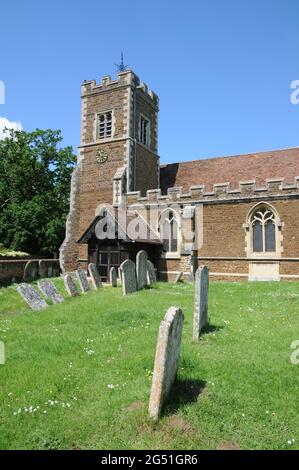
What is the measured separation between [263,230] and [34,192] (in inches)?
881

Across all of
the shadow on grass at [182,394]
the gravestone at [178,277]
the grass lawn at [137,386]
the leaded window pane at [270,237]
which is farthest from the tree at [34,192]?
the shadow on grass at [182,394]

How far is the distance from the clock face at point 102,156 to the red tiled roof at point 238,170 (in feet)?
14.7

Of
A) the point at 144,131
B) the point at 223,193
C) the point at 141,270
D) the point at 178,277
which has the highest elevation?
the point at 144,131

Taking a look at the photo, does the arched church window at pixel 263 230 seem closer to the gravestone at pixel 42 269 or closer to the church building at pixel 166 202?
the church building at pixel 166 202

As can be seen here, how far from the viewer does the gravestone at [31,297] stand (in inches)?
421

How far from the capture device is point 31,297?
1085 cm

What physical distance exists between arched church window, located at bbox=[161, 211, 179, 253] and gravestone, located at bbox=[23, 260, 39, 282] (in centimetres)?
729

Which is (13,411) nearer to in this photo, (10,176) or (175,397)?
(175,397)

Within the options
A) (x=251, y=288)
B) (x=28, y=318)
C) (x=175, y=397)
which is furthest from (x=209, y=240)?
(x=175, y=397)

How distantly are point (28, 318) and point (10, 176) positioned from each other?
83.9 ft

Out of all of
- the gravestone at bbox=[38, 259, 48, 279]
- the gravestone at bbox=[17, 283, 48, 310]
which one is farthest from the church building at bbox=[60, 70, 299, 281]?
the gravestone at bbox=[17, 283, 48, 310]

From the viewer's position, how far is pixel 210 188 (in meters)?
21.3

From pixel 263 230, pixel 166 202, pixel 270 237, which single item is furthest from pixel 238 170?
pixel 270 237

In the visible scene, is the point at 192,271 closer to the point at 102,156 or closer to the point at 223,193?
the point at 223,193
